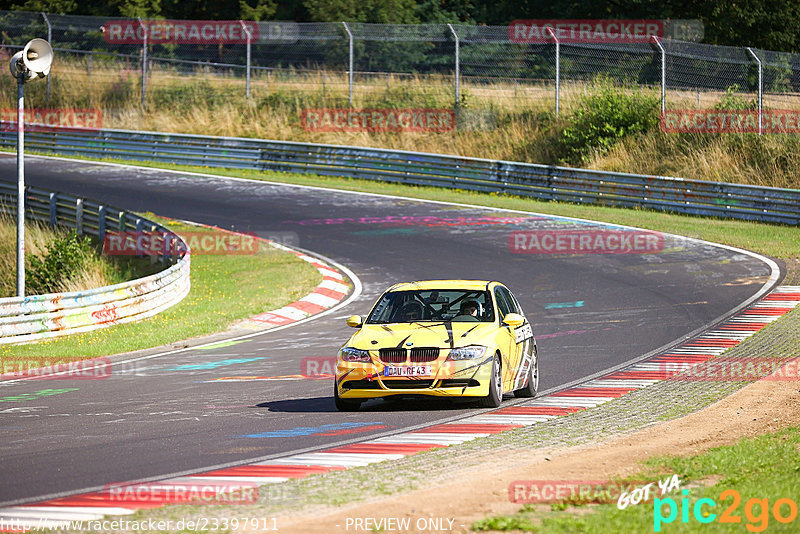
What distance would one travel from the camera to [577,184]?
108 feet

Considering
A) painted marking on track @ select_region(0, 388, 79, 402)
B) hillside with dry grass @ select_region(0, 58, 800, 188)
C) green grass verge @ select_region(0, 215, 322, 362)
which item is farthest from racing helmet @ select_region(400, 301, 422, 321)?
hillside with dry grass @ select_region(0, 58, 800, 188)

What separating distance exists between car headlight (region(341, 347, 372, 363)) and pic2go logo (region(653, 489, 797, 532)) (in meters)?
4.80

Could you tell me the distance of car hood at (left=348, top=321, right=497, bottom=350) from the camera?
37.2 feet

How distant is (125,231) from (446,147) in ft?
52.1

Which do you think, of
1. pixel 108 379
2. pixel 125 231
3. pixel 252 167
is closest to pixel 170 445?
pixel 108 379

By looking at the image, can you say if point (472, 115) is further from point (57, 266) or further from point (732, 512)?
point (732, 512)

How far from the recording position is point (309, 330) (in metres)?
18.1

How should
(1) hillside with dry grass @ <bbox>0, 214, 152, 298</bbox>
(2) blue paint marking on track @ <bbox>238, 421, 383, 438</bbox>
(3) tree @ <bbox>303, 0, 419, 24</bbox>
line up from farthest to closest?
(3) tree @ <bbox>303, 0, 419, 24</bbox> < (1) hillside with dry grass @ <bbox>0, 214, 152, 298</bbox> < (2) blue paint marking on track @ <bbox>238, 421, 383, 438</bbox>

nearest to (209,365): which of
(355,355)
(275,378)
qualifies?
(275,378)

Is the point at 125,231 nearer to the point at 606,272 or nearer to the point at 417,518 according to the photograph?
the point at 606,272

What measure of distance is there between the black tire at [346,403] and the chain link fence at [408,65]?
24096mm

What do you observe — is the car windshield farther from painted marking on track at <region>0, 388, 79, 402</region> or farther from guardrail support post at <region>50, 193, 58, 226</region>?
guardrail support post at <region>50, 193, 58, 226</region>

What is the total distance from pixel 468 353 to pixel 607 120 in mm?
26830

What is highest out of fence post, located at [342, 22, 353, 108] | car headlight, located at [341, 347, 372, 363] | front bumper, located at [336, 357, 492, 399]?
fence post, located at [342, 22, 353, 108]
